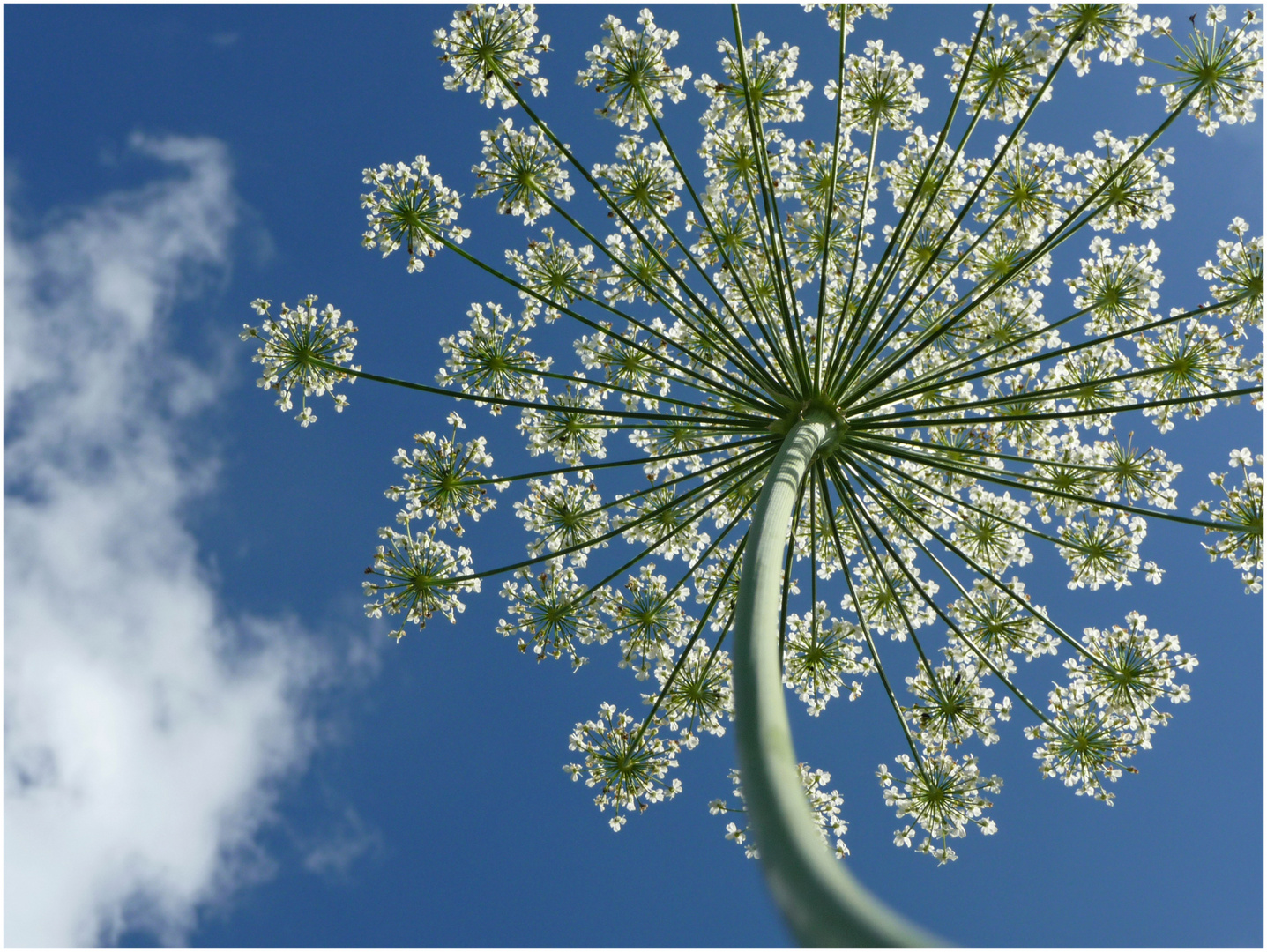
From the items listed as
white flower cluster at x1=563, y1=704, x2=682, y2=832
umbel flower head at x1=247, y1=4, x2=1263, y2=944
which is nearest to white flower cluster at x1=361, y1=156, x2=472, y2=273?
umbel flower head at x1=247, y1=4, x2=1263, y2=944

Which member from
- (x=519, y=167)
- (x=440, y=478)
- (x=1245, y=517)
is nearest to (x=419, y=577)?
(x=440, y=478)

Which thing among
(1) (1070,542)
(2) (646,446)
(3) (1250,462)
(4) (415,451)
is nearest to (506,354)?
Answer: (4) (415,451)

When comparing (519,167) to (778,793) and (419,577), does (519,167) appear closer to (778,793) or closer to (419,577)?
(419,577)

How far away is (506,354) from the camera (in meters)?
10.8

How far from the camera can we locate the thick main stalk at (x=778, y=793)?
2601 millimetres

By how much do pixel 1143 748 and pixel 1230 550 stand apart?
9.24 feet

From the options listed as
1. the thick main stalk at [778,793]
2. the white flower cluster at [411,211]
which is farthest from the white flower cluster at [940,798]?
the white flower cluster at [411,211]

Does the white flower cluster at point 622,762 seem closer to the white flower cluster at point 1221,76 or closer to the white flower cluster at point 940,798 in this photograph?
the white flower cluster at point 940,798

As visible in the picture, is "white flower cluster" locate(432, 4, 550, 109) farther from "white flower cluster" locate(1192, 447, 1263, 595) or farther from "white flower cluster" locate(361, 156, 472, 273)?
"white flower cluster" locate(1192, 447, 1263, 595)

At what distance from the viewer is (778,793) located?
138 inches

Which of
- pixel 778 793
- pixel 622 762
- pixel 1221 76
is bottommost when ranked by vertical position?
pixel 778 793

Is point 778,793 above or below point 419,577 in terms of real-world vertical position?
below

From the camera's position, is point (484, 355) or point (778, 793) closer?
point (778, 793)

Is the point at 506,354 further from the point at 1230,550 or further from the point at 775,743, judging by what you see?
the point at 1230,550
